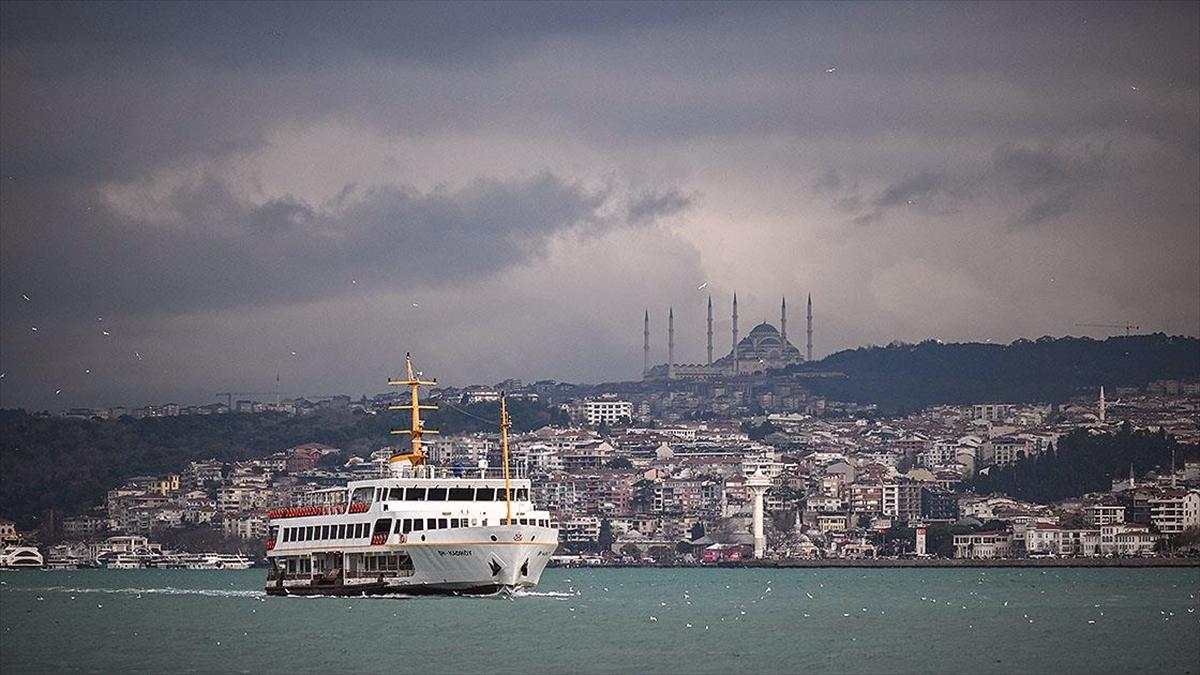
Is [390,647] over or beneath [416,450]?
beneath

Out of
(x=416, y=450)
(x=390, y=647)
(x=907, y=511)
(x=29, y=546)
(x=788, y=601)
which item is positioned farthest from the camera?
(x=907, y=511)

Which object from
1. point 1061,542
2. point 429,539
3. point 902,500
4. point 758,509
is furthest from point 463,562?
→ point 902,500

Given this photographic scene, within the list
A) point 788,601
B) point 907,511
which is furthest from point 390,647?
point 907,511

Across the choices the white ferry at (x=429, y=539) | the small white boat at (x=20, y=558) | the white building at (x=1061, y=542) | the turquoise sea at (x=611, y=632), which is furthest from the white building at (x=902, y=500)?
the white ferry at (x=429, y=539)

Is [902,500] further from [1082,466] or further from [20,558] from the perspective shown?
[20,558]

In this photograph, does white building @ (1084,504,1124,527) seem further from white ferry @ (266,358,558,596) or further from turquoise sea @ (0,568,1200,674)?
white ferry @ (266,358,558,596)

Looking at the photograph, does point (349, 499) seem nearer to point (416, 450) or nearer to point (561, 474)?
point (416, 450)
